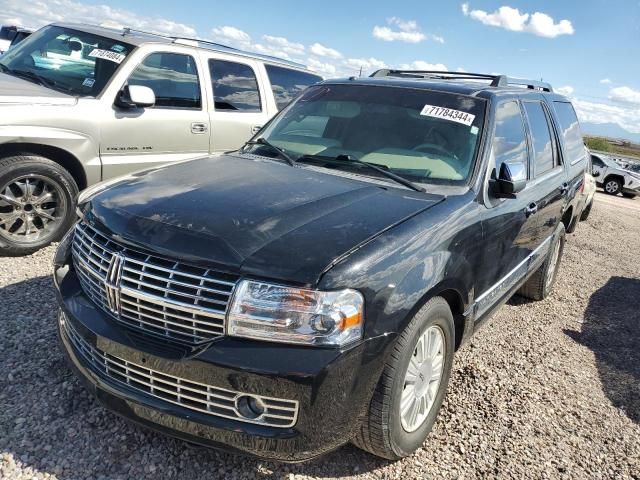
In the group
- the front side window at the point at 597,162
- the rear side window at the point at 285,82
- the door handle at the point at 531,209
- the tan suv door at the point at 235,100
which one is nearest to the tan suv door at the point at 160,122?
the tan suv door at the point at 235,100

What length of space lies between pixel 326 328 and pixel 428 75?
3296mm

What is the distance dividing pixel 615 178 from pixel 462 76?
70.0 feet

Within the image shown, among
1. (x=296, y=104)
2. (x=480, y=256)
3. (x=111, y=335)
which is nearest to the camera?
(x=111, y=335)

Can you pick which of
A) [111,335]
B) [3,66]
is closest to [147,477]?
[111,335]

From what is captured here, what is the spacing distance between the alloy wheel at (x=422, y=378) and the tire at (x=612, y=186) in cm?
2313

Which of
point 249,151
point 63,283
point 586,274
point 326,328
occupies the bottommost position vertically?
point 586,274

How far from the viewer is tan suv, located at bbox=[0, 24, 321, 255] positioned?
4516 millimetres

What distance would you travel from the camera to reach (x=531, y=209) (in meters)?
3.92

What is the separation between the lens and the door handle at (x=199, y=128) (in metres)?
5.54

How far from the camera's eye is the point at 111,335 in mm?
2297

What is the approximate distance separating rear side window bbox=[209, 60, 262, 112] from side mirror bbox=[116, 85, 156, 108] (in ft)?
3.12

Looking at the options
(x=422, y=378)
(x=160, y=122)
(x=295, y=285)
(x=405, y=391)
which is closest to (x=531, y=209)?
(x=422, y=378)

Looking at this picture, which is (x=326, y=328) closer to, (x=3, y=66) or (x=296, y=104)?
(x=296, y=104)

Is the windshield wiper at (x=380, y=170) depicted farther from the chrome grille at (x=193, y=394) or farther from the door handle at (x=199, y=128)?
the door handle at (x=199, y=128)
